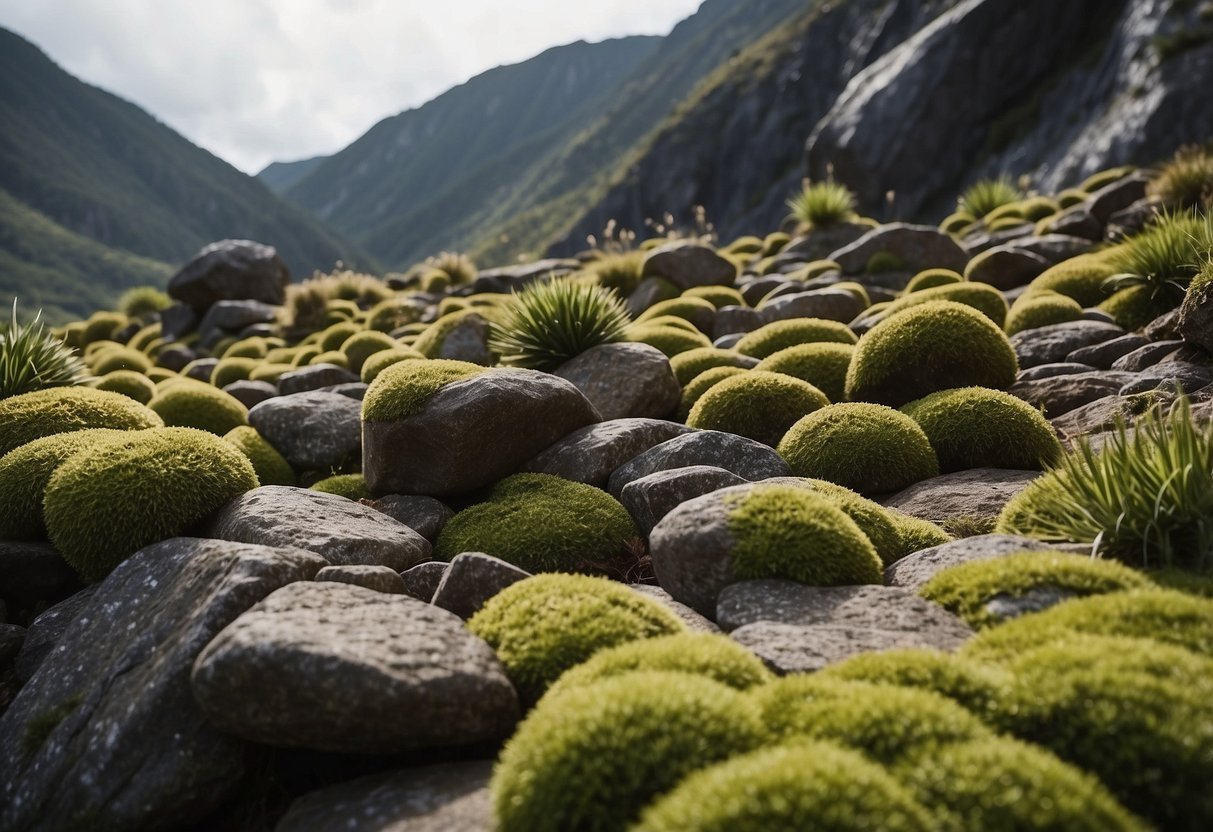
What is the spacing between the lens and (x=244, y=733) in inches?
171

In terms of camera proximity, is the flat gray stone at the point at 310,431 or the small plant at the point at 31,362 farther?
the flat gray stone at the point at 310,431

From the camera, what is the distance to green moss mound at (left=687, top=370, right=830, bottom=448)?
978cm

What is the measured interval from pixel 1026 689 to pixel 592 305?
928 cm

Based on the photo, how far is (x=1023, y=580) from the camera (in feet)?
16.1

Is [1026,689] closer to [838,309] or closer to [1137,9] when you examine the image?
[838,309]

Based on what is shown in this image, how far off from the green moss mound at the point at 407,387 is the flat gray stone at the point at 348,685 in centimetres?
404

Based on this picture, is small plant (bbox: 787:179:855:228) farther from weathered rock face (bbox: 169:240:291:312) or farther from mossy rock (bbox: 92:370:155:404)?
mossy rock (bbox: 92:370:155:404)

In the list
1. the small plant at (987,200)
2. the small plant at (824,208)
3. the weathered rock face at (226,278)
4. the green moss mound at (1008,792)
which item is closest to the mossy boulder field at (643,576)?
the green moss mound at (1008,792)

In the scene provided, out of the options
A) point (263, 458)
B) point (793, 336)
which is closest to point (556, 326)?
point (793, 336)

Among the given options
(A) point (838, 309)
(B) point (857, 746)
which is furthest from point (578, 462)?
(A) point (838, 309)

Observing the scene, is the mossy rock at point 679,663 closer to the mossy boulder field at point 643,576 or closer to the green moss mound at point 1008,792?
the mossy boulder field at point 643,576

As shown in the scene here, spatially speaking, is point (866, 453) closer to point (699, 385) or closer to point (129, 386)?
point (699, 385)

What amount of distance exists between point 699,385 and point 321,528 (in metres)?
6.19

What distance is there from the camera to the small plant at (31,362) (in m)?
10.1
